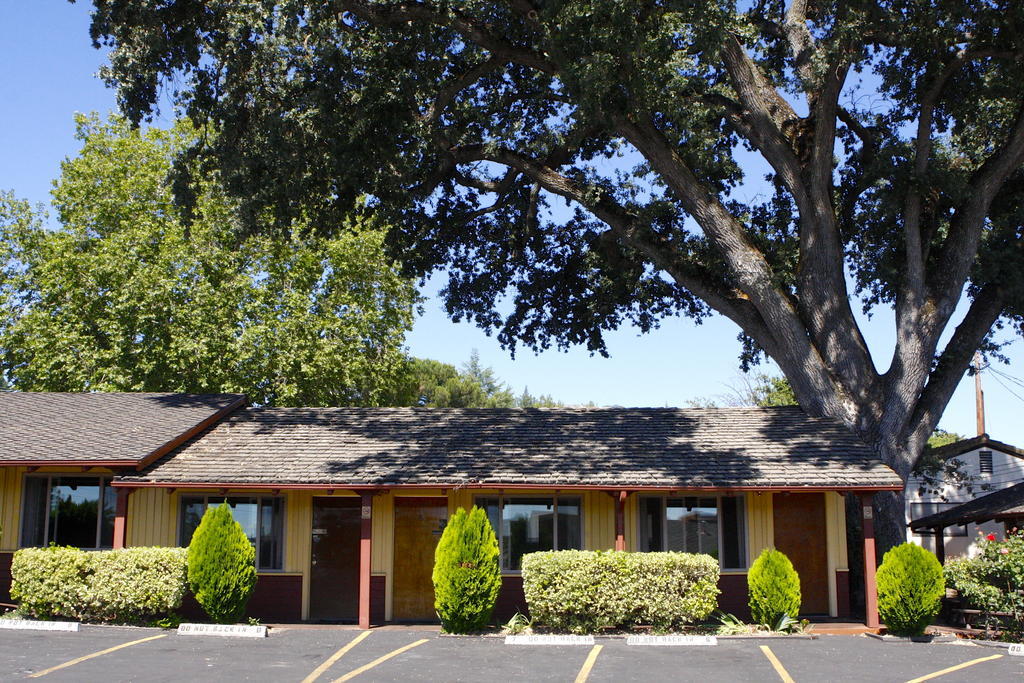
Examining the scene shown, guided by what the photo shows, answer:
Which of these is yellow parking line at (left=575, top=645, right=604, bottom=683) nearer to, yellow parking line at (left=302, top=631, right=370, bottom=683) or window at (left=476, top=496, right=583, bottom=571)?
yellow parking line at (left=302, top=631, right=370, bottom=683)

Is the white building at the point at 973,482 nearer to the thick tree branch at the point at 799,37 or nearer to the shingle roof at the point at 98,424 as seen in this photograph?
the thick tree branch at the point at 799,37

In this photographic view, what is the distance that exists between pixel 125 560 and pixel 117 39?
29.6 feet

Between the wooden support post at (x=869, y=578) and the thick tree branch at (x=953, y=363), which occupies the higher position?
the thick tree branch at (x=953, y=363)

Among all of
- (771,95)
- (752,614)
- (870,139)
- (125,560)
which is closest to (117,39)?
(125,560)

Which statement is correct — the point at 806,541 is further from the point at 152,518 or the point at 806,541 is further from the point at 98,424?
the point at 98,424

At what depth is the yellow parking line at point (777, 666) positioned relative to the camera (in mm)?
11297

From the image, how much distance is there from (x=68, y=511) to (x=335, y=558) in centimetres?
498

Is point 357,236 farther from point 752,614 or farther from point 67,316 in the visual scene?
point 752,614

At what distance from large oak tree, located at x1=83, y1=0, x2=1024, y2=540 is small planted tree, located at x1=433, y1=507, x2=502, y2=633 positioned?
7.57 metres

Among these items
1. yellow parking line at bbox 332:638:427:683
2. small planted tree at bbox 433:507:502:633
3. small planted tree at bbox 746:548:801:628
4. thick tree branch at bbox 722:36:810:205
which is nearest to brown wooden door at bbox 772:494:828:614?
small planted tree at bbox 746:548:801:628

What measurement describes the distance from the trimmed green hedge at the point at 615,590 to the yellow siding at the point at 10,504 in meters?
9.55

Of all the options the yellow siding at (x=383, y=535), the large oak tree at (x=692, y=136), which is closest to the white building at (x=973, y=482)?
the large oak tree at (x=692, y=136)

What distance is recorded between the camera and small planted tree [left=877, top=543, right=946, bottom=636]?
14.7 metres

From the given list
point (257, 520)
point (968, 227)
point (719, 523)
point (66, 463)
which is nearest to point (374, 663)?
point (257, 520)
